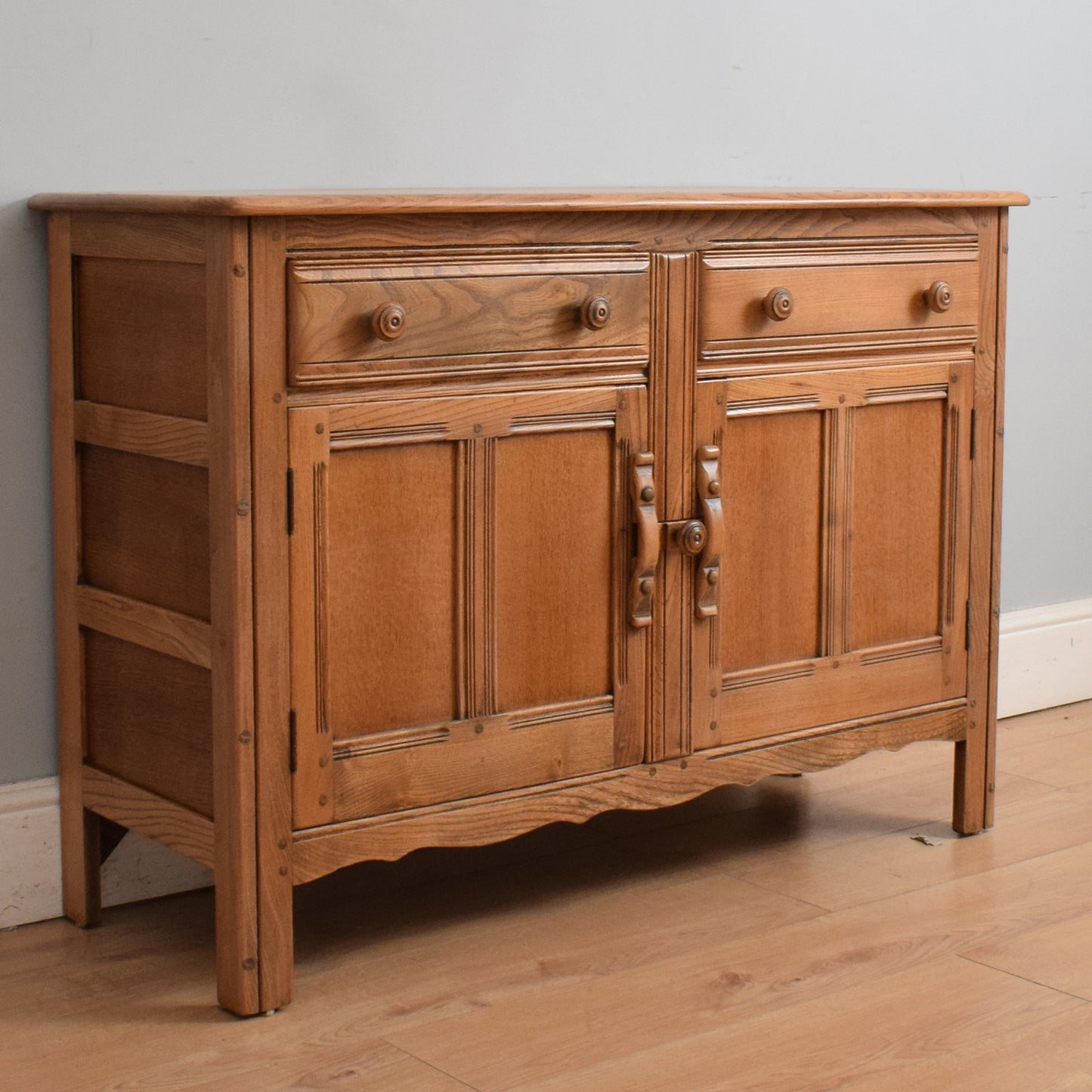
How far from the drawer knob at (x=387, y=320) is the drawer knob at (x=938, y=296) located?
81 cm

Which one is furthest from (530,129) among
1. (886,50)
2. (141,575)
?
(141,575)

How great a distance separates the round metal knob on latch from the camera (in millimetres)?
2068

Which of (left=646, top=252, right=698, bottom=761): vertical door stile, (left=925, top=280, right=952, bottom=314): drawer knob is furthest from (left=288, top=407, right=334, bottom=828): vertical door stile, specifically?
(left=925, top=280, right=952, bottom=314): drawer knob

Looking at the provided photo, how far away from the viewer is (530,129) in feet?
8.11

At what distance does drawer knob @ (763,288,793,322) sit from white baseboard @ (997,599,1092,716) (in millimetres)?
1196

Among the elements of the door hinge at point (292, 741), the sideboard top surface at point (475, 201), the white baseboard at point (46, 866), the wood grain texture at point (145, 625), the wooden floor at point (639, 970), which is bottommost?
the wooden floor at point (639, 970)

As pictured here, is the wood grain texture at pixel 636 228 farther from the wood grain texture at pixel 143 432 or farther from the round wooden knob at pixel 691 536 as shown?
the round wooden knob at pixel 691 536

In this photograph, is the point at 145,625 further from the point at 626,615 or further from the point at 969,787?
the point at 969,787

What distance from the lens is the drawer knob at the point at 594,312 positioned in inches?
76.5

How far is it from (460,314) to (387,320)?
107 millimetres

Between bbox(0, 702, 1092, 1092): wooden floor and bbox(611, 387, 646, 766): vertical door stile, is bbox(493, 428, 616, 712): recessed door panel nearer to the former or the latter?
bbox(611, 387, 646, 766): vertical door stile

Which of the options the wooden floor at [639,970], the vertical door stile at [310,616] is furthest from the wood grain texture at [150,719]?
the wooden floor at [639,970]

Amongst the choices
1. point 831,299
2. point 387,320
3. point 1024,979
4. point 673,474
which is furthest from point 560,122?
point 1024,979

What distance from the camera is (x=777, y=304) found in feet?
6.85
